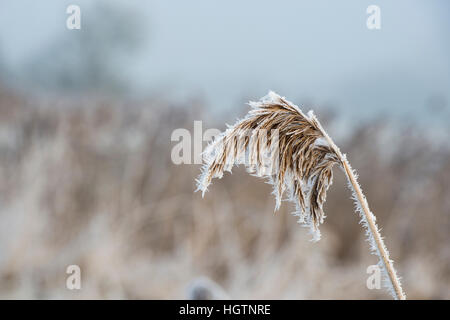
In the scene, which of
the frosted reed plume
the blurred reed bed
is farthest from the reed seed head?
the blurred reed bed

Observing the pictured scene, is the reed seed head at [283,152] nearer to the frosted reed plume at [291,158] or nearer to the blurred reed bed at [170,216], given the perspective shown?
the frosted reed plume at [291,158]

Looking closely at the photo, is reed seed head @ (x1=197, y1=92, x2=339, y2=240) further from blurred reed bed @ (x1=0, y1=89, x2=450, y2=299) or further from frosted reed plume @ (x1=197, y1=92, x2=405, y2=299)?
blurred reed bed @ (x1=0, y1=89, x2=450, y2=299)

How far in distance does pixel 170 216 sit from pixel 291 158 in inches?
123

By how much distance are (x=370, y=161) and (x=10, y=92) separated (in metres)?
3.69

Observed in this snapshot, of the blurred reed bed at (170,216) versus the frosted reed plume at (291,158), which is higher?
the blurred reed bed at (170,216)

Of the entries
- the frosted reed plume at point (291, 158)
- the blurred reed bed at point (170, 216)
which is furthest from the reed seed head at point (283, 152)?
the blurred reed bed at point (170, 216)

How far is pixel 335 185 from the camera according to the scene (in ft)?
13.5

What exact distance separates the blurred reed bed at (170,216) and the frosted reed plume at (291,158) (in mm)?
2564

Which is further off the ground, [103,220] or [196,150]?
[196,150]

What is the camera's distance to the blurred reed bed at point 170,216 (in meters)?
3.28

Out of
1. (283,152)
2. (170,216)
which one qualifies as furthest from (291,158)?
(170,216)

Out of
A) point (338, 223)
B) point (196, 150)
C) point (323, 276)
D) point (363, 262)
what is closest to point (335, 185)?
point (338, 223)

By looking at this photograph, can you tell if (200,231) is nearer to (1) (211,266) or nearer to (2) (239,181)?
(1) (211,266)

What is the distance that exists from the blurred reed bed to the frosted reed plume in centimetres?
256
